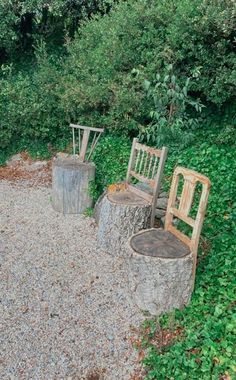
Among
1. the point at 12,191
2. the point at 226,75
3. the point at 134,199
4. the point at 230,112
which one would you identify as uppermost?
the point at 226,75

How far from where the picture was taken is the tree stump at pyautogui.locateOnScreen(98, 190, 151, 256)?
377cm

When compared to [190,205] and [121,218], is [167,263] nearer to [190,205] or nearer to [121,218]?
[190,205]

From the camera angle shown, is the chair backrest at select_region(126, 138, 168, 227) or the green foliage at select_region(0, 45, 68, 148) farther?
the green foliage at select_region(0, 45, 68, 148)

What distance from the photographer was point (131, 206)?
3748 millimetres

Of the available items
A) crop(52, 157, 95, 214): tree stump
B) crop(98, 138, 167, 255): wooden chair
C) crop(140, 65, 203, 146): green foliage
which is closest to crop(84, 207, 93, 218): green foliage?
crop(52, 157, 95, 214): tree stump

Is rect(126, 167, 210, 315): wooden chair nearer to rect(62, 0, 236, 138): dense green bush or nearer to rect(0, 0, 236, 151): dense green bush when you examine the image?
rect(0, 0, 236, 151): dense green bush

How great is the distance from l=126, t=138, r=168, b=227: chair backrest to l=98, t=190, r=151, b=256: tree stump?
0.11 meters

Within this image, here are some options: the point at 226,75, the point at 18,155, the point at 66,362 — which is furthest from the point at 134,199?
the point at 18,155

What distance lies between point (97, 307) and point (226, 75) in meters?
3.81

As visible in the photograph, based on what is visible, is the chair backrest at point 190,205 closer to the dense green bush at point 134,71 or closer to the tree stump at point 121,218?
the tree stump at point 121,218

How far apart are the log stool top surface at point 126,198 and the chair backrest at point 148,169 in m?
0.06

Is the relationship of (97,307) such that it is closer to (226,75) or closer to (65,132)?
(226,75)

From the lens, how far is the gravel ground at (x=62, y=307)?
261 centimetres

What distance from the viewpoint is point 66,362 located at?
2615 millimetres
